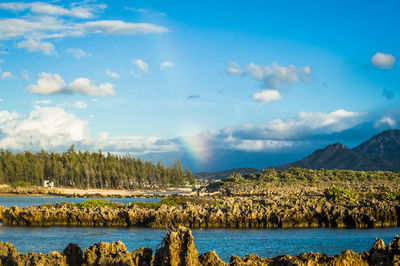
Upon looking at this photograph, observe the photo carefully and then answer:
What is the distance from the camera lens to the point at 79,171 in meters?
118

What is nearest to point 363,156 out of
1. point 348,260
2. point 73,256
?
point 348,260

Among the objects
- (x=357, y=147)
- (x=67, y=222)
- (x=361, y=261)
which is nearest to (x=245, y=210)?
(x=67, y=222)

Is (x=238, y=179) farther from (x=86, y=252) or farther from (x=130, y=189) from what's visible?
(x=86, y=252)

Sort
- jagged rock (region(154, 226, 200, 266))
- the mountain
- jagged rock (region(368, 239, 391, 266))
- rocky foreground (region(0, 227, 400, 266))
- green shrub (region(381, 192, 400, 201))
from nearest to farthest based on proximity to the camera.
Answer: jagged rock (region(154, 226, 200, 266))
rocky foreground (region(0, 227, 400, 266))
jagged rock (region(368, 239, 391, 266))
green shrub (region(381, 192, 400, 201))
the mountain

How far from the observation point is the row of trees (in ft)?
382

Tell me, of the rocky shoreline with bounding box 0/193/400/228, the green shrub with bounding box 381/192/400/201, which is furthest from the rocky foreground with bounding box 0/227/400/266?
the green shrub with bounding box 381/192/400/201

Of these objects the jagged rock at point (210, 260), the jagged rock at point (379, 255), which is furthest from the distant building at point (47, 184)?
the jagged rock at point (379, 255)

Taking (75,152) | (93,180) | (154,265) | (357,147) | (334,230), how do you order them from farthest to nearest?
(357,147), (75,152), (93,180), (334,230), (154,265)

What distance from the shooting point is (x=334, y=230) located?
1459 inches

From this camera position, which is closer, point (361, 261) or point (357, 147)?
point (361, 261)

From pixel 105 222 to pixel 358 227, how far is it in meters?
21.3

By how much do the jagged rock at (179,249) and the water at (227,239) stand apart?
9.10 metres

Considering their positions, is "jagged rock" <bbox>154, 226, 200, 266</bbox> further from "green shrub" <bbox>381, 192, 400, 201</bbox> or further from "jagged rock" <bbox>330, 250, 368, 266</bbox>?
"green shrub" <bbox>381, 192, 400, 201</bbox>

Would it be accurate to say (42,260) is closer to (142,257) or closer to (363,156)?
(142,257)
